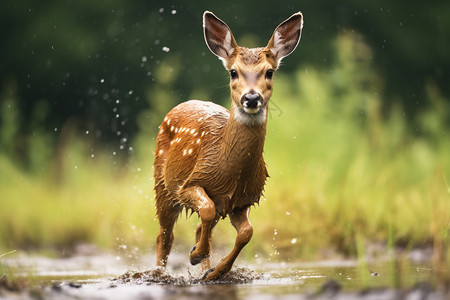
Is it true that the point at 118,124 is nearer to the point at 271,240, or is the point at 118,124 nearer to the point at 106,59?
the point at 106,59

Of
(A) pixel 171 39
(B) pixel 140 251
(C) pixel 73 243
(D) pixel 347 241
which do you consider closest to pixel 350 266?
(D) pixel 347 241

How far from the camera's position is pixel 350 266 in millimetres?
8023

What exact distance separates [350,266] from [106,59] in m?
11.0

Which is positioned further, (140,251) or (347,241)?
(140,251)

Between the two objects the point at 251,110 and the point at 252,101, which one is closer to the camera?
the point at 252,101

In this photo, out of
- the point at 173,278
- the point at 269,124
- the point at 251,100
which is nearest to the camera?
the point at 251,100

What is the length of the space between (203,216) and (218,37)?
4.66 ft

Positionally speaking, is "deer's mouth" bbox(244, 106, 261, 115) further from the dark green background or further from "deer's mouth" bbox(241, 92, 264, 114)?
the dark green background

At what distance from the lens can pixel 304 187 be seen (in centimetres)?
991

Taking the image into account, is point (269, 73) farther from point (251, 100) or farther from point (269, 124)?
point (269, 124)

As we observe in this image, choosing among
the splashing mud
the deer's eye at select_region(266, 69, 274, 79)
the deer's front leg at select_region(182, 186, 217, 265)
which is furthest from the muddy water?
the deer's eye at select_region(266, 69, 274, 79)

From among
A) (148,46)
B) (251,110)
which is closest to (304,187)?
(251,110)

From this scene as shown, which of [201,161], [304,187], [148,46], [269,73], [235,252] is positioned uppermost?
[148,46]

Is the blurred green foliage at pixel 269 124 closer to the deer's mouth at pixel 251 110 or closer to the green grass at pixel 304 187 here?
the green grass at pixel 304 187
